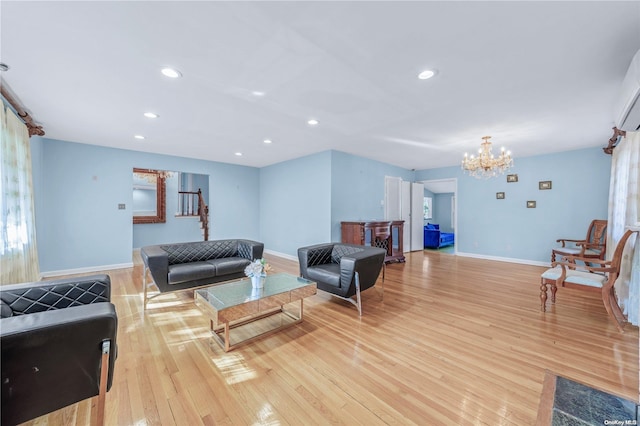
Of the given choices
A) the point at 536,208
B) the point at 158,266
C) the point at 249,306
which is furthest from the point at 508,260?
the point at 158,266

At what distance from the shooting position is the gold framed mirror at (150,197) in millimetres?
7098

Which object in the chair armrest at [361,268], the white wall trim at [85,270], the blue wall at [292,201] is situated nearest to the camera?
the chair armrest at [361,268]

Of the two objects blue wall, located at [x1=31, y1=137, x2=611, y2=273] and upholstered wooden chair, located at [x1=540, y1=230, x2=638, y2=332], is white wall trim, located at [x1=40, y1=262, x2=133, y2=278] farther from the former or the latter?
upholstered wooden chair, located at [x1=540, y1=230, x2=638, y2=332]

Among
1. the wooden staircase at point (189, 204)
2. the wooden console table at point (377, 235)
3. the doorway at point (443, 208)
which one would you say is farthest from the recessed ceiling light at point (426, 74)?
the doorway at point (443, 208)

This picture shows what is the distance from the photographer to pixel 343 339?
7.82ft

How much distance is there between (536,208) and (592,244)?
1.33m

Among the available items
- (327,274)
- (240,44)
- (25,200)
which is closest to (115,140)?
(25,200)

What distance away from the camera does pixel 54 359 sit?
3.75ft

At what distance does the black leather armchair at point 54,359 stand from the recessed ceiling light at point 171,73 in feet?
6.58

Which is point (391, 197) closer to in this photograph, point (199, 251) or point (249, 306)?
point (199, 251)

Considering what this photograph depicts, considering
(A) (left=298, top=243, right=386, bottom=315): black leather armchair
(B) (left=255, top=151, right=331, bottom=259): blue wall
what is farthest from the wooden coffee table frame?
(B) (left=255, top=151, right=331, bottom=259): blue wall

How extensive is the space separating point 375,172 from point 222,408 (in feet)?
18.4

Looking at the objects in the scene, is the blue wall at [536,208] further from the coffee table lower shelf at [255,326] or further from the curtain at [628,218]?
the coffee table lower shelf at [255,326]

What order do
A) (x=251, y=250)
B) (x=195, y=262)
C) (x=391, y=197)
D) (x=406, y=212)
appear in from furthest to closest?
1. (x=406, y=212)
2. (x=391, y=197)
3. (x=251, y=250)
4. (x=195, y=262)
